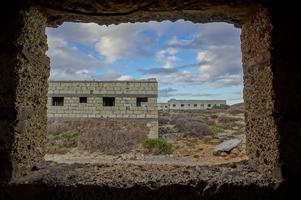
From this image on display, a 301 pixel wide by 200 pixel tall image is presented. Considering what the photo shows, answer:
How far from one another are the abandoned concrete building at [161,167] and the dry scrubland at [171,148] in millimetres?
7257

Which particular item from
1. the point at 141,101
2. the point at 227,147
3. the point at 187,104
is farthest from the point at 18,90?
the point at 187,104

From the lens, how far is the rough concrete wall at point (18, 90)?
1.66 m

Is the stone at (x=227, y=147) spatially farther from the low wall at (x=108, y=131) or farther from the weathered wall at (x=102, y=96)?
the weathered wall at (x=102, y=96)

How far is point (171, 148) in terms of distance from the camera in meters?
12.0

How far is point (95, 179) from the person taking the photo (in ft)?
5.54

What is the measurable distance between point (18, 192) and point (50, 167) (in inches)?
11.8

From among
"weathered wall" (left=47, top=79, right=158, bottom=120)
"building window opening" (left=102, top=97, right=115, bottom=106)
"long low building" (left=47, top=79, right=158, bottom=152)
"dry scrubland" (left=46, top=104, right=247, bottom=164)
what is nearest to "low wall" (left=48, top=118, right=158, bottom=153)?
"long low building" (left=47, top=79, right=158, bottom=152)

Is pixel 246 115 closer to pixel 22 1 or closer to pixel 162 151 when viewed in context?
pixel 22 1

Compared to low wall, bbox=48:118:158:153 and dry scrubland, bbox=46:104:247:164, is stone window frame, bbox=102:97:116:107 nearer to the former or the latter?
low wall, bbox=48:118:158:153

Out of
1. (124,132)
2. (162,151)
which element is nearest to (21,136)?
(162,151)

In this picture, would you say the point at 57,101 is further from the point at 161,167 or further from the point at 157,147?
the point at 161,167

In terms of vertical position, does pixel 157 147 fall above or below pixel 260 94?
below

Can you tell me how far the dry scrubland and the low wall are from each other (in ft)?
0.80

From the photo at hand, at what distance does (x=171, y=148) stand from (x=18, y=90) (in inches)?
419
